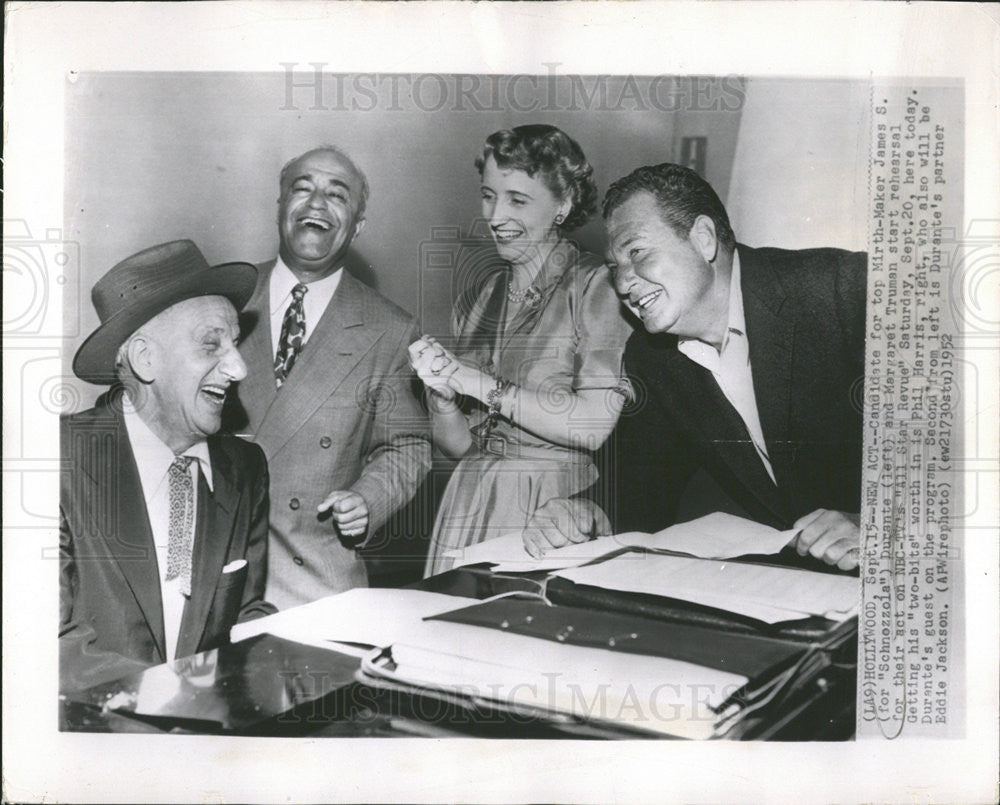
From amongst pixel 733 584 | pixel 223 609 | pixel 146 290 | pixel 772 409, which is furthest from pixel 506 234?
pixel 223 609

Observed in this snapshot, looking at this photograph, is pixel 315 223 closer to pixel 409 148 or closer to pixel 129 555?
pixel 409 148

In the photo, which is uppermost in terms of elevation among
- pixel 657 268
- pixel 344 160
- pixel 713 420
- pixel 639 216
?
pixel 344 160

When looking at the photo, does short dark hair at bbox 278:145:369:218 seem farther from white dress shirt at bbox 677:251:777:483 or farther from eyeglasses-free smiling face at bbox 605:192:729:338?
white dress shirt at bbox 677:251:777:483

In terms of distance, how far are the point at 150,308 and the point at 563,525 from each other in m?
1.01

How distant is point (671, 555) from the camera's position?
1.81 m

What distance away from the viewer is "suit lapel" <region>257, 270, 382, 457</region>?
1811 mm

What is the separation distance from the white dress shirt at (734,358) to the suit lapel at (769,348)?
11mm

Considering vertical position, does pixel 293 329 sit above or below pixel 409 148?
below

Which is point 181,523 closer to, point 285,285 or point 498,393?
point 285,285

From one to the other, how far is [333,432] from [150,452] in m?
0.40

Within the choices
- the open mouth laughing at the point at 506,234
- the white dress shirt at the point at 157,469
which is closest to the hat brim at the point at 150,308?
the white dress shirt at the point at 157,469

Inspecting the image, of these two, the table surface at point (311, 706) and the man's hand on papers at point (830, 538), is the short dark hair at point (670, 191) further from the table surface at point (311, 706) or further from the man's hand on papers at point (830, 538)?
the table surface at point (311, 706)

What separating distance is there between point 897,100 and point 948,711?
1325 millimetres

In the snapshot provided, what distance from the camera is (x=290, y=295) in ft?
6.00
